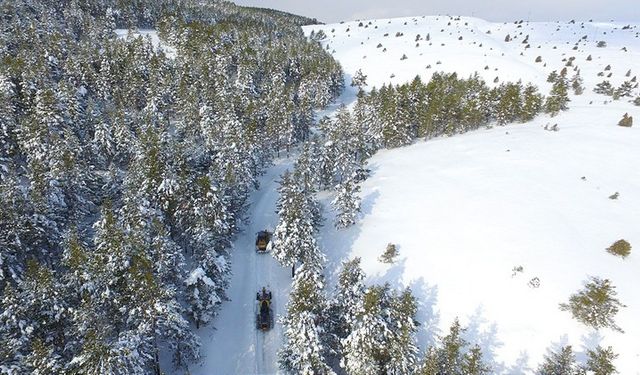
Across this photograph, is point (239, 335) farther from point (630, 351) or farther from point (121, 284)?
point (630, 351)

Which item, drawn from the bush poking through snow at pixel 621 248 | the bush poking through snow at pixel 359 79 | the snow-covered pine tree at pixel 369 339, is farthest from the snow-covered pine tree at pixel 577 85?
the snow-covered pine tree at pixel 369 339

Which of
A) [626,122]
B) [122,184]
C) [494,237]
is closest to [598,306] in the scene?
[494,237]

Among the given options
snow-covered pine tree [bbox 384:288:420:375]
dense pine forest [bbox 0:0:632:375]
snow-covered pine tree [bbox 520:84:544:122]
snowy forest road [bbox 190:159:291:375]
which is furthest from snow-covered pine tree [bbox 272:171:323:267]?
snow-covered pine tree [bbox 520:84:544:122]

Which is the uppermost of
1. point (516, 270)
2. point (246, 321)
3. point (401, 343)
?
point (401, 343)

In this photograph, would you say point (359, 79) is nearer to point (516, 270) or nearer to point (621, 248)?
point (516, 270)

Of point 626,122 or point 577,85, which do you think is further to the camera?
point 577,85

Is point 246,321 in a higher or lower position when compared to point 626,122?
lower

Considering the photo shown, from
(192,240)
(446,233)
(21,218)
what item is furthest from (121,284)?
(446,233)

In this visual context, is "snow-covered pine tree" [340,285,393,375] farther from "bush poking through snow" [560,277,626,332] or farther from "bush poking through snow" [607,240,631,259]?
"bush poking through snow" [607,240,631,259]
